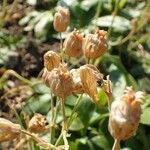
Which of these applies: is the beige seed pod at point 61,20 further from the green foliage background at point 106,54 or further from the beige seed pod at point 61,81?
the green foliage background at point 106,54

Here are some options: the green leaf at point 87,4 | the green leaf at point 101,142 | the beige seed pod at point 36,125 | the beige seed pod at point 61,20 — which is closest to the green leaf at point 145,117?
the green leaf at point 101,142

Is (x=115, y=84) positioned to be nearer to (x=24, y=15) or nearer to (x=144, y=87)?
(x=144, y=87)

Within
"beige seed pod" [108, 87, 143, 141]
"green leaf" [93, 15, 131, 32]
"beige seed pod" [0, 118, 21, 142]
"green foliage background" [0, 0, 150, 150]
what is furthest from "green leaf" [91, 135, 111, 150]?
"beige seed pod" [108, 87, 143, 141]

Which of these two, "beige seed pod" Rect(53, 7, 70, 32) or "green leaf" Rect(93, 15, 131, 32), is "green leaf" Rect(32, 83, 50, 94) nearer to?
"green leaf" Rect(93, 15, 131, 32)

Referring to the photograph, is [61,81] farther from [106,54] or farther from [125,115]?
[106,54]

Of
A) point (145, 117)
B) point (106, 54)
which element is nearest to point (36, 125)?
point (145, 117)
